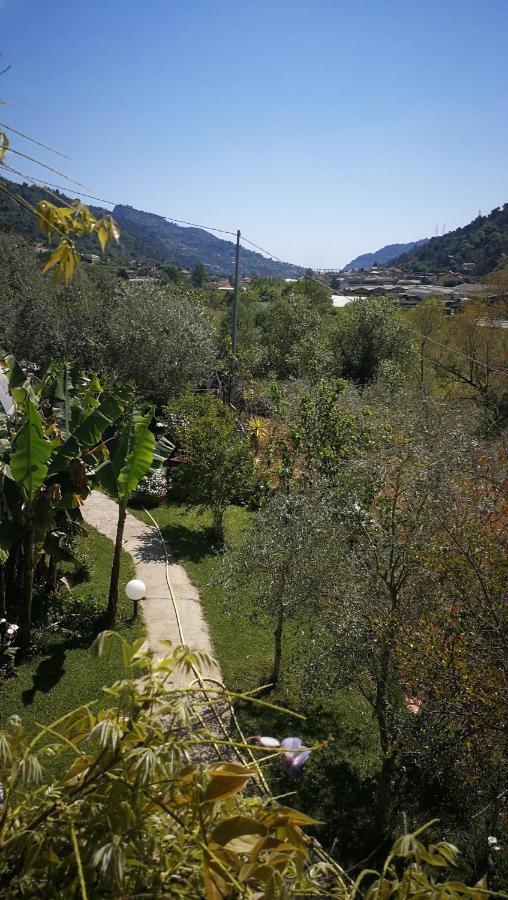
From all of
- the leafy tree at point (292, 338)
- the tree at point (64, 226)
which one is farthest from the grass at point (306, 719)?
the leafy tree at point (292, 338)

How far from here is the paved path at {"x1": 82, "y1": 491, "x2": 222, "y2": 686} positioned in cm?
1126

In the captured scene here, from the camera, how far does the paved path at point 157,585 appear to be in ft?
36.9

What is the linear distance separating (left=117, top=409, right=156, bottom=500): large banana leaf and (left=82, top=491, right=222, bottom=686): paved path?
2.53 metres

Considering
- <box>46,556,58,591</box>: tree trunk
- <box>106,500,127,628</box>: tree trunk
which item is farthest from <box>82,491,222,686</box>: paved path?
<box>46,556,58,591</box>: tree trunk

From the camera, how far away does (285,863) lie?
1.28 m

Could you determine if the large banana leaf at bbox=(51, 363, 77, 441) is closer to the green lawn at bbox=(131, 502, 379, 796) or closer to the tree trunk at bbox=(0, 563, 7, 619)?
the tree trunk at bbox=(0, 563, 7, 619)

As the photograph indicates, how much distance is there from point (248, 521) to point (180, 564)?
347cm

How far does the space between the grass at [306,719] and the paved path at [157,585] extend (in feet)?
0.87

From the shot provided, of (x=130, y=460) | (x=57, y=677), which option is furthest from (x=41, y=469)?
(x=57, y=677)

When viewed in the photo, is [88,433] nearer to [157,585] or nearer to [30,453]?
[30,453]

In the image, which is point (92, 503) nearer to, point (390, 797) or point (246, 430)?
point (246, 430)

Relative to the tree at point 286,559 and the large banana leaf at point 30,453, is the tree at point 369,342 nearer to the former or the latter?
the tree at point 286,559

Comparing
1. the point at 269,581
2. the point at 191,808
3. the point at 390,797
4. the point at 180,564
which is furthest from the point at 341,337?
the point at 191,808

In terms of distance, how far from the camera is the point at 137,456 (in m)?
9.63
